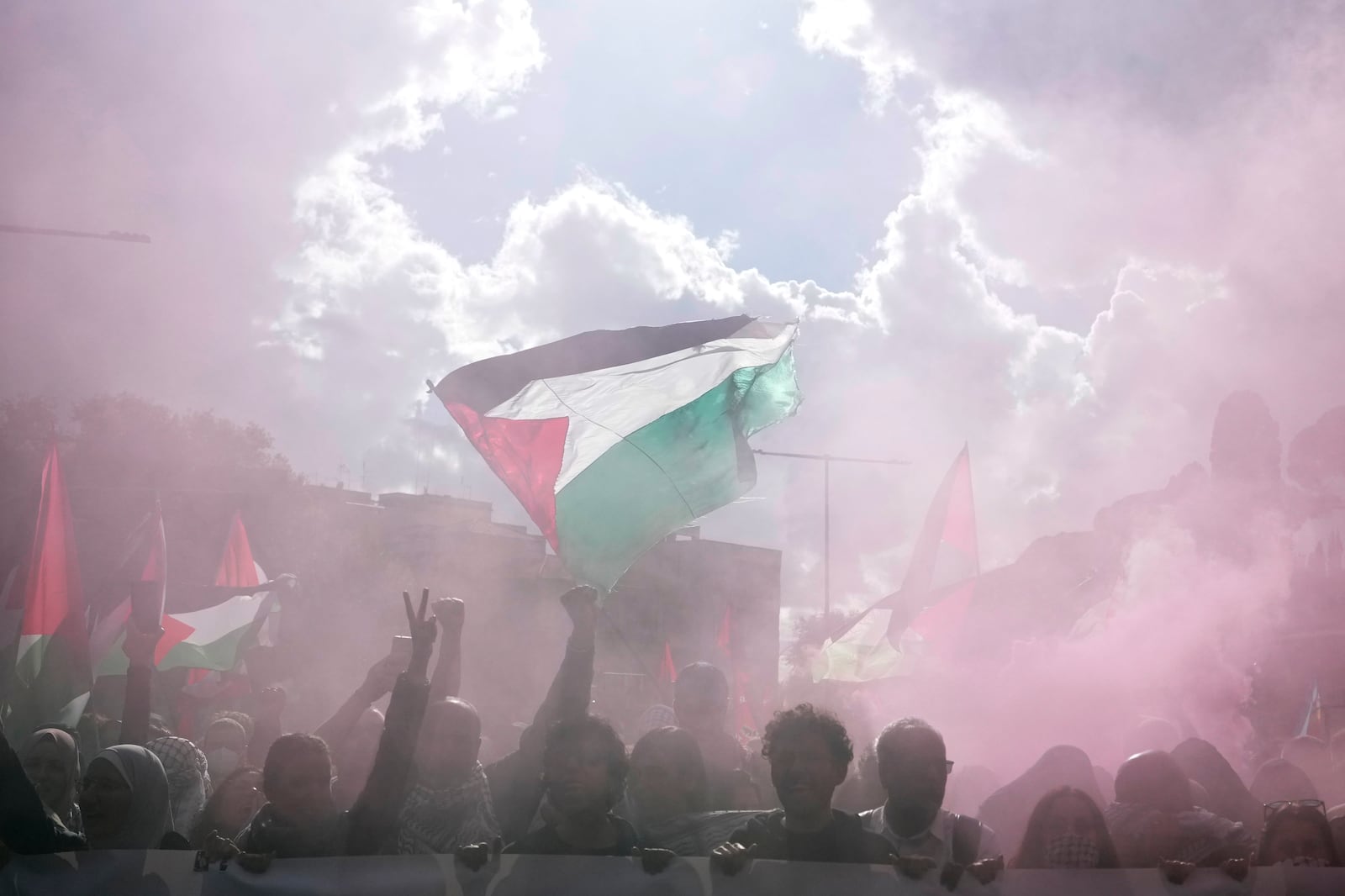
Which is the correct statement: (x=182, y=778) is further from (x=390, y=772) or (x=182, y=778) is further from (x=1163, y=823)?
(x=1163, y=823)

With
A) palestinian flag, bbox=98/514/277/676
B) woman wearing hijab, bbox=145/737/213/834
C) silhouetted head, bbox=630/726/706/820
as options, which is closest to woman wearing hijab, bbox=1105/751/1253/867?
silhouetted head, bbox=630/726/706/820

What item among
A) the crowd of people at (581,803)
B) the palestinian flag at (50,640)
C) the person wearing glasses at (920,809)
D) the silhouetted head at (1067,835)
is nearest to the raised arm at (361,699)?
the crowd of people at (581,803)

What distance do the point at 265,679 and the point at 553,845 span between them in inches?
311

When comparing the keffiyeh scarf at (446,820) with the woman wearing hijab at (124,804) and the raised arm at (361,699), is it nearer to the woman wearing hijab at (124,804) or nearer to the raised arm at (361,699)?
the raised arm at (361,699)

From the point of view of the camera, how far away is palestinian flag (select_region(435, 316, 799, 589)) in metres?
5.53

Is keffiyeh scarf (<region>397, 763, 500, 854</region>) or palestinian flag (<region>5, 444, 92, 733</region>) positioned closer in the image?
keffiyeh scarf (<region>397, 763, 500, 854</region>)

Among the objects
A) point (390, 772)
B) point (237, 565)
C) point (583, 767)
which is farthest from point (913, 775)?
point (237, 565)

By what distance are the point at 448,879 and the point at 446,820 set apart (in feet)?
1.49

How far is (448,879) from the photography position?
3.13m

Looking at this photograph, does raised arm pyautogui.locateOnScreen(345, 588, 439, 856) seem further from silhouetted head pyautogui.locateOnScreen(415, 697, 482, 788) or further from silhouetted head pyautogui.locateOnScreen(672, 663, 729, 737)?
silhouetted head pyautogui.locateOnScreen(672, 663, 729, 737)

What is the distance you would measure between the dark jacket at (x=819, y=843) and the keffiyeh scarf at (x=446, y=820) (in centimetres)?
87

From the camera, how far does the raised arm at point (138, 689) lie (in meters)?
4.99

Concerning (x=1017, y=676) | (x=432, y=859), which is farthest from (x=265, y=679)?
(x=432, y=859)

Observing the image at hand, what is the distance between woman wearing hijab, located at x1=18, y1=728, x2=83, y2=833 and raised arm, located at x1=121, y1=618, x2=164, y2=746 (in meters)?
0.94
